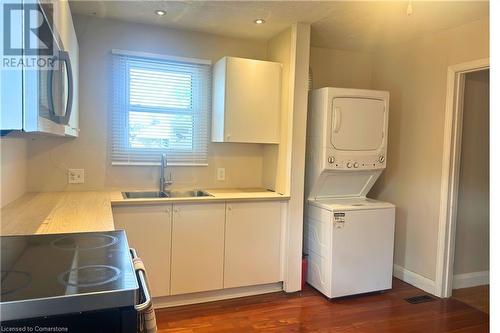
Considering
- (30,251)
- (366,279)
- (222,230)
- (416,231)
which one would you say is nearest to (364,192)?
(416,231)

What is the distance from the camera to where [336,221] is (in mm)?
3125

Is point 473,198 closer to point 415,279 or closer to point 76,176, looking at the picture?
point 415,279

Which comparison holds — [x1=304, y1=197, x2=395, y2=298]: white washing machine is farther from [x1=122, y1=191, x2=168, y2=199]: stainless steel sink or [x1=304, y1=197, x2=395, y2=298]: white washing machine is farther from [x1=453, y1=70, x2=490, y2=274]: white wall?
[x1=122, y1=191, x2=168, y2=199]: stainless steel sink

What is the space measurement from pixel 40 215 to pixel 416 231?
3.21 meters

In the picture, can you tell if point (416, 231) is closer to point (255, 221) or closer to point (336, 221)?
point (336, 221)

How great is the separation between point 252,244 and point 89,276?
2.24 m

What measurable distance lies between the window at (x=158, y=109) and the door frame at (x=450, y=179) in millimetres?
2199

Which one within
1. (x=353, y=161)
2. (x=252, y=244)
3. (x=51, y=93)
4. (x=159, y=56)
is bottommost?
(x=252, y=244)

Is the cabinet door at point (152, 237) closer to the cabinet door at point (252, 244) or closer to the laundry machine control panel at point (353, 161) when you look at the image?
the cabinet door at point (252, 244)

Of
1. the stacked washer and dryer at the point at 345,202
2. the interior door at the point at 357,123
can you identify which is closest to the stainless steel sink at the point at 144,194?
the stacked washer and dryer at the point at 345,202

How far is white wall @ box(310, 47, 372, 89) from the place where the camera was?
390 centimetres

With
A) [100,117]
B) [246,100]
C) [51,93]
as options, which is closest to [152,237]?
[100,117]

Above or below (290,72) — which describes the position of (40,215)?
→ below

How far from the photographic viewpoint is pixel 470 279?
3.55 metres
